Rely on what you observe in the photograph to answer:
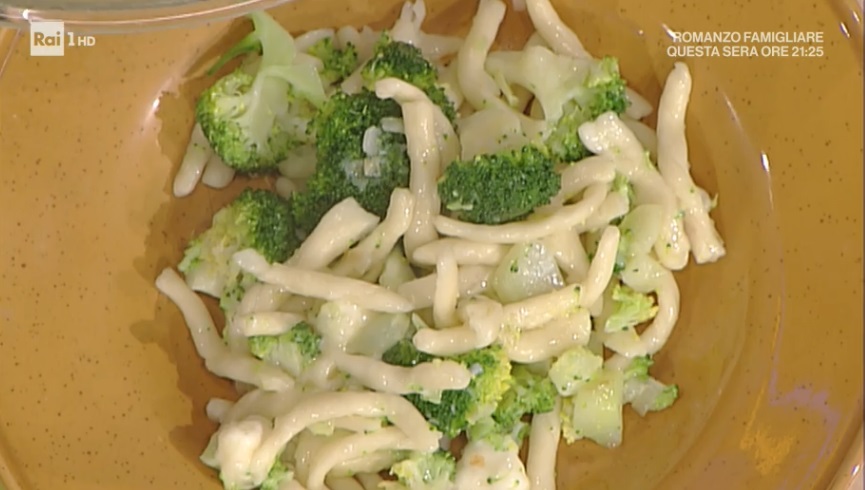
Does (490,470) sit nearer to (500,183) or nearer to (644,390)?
(644,390)

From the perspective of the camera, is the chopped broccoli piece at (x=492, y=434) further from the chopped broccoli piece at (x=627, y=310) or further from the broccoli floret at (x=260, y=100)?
the broccoli floret at (x=260, y=100)

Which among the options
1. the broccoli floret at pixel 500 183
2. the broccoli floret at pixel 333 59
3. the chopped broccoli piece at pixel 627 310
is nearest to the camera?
the broccoli floret at pixel 500 183

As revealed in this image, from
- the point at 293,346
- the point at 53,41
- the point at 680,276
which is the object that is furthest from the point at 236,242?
the point at 680,276

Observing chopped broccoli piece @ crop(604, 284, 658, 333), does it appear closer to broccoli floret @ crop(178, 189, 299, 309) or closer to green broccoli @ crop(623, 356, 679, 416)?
green broccoli @ crop(623, 356, 679, 416)

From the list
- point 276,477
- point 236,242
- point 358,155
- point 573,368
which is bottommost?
point 276,477

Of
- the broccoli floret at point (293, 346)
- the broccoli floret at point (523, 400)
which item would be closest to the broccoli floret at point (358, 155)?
the broccoli floret at point (293, 346)
